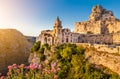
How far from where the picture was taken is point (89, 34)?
60938mm

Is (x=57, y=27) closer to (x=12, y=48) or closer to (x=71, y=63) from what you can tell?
(x=71, y=63)

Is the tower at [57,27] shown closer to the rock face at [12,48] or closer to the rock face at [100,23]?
the rock face at [100,23]

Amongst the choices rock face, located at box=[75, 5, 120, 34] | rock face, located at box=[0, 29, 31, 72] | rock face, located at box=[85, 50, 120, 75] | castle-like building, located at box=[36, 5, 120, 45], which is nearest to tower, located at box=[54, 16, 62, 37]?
castle-like building, located at box=[36, 5, 120, 45]

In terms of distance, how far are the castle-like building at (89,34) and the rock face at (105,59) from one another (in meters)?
13.7

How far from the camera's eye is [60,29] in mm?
57906

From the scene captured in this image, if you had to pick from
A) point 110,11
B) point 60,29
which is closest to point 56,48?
point 60,29

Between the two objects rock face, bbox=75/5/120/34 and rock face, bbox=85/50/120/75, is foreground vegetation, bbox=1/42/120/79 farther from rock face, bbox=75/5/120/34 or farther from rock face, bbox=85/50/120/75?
rock face, bbox=75/5/120/34

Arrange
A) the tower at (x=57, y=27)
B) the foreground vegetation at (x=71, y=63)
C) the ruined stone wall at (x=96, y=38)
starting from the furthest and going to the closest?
the ruined stone wall at (x=96, y=38) → the tower at (x=57, y=27) → the foreground vegetation at (x=71, y=63)

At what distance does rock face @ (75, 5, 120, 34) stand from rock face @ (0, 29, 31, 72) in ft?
76.6

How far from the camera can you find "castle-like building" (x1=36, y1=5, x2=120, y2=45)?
189 ft

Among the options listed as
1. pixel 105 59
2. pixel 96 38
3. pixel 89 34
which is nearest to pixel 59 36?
pixel 89 34

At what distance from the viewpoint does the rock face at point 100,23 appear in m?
63.7

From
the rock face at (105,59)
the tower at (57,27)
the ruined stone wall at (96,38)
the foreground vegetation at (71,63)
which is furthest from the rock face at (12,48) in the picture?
the rock face at (105,59)

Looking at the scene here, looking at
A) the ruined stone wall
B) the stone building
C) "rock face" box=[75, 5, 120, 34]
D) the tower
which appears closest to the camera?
the stone building
